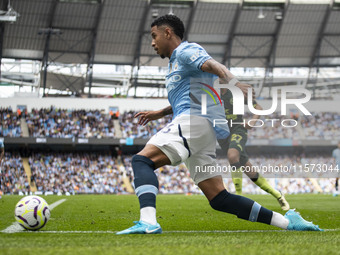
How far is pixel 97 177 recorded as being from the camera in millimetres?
30547

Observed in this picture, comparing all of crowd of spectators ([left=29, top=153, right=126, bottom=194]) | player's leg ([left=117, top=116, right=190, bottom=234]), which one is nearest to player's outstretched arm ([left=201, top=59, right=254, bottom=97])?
player's leg ([left=117, top=116, right=190, bottom=234])

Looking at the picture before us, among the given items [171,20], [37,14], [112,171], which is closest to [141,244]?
[171,20]

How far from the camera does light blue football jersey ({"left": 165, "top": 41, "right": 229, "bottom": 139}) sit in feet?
13.5

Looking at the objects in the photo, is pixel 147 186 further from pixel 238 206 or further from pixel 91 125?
pixel 91 125

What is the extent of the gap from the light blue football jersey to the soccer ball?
63.9 inches

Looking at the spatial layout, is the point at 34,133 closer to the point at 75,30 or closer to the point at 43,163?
the point at 43,163

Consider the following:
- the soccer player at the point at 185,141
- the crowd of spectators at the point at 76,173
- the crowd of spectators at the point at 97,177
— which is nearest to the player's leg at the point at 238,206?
the soccer player at the point at 185,141

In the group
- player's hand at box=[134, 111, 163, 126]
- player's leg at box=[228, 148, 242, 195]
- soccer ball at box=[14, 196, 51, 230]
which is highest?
player's hand at box=[134, 111, 163, 126]

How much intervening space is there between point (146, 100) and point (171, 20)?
30.8 meters

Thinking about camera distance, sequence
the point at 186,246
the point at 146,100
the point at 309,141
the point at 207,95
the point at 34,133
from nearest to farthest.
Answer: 1. the point at 186,246
2. the point at 207,95
3. the point at 309,141
4. the point at 34,133
5. the point at 146,100

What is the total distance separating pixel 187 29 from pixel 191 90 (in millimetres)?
29400

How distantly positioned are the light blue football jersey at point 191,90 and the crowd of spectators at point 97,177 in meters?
23.1

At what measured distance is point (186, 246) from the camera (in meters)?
3.07

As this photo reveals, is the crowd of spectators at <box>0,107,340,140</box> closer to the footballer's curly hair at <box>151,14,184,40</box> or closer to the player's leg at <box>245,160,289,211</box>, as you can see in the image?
the player's leg at <box>245,160,289,211</box>
